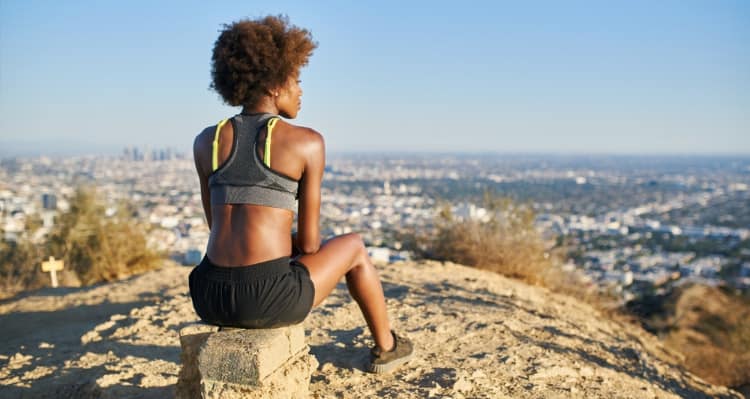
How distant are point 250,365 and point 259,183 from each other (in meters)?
0.76

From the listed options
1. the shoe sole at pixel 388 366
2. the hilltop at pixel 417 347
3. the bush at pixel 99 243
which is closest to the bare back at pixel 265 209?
the hilltop at pixel 417 347

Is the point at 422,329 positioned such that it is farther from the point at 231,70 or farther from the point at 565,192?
the point at 565,192

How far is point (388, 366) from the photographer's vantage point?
3.42 meters

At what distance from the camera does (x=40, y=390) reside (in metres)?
3.52

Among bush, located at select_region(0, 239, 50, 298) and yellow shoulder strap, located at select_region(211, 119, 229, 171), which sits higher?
yellow shoulder strap, located at select_region(211, 119, 229, 171)

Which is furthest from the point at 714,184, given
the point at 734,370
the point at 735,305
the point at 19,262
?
the point at 19,262

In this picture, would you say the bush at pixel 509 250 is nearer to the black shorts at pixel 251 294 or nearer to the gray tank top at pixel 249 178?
the black shorts at pixel 251 294

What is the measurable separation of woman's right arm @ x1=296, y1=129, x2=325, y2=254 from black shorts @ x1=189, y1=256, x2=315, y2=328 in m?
0.18

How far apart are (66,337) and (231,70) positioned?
3.34 m

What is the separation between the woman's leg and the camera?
2850 mm

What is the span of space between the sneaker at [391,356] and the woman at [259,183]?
2.56 ft

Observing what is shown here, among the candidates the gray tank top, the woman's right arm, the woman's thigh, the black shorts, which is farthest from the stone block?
the gray tank top

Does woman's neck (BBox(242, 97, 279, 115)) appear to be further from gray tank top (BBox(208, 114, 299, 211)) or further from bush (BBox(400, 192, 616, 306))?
bush (BBox(400, 192, 616, 306))

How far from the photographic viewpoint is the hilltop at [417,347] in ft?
11.1
